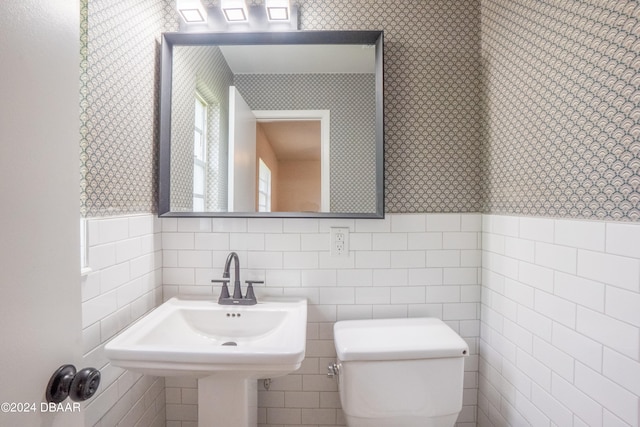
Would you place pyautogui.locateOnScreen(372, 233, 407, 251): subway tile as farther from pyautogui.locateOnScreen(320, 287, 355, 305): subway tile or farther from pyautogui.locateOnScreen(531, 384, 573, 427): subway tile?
pyautogui.locateOnScreen(531, 384, 573, 427): subway tile

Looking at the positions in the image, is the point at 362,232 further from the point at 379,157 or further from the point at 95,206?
the point at 95,206

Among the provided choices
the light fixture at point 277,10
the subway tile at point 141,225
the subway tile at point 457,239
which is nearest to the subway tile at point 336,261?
the subway tile at point 457,239

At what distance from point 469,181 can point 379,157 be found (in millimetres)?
437

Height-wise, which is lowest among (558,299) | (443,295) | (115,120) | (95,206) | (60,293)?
(443,295)

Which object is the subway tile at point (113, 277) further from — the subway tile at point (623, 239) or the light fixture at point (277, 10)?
the subway tile at point (623, 239)

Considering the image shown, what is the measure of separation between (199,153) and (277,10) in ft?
2.33

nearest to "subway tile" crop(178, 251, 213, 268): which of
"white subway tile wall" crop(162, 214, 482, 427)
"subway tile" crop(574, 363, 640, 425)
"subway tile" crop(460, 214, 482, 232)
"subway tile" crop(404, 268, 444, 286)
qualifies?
"white subway tile wall" crop(162, 214, 482, 427)

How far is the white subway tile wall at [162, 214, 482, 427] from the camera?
1431 millimetres

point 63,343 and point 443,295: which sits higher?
point 63,343

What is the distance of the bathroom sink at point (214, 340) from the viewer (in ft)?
3.05

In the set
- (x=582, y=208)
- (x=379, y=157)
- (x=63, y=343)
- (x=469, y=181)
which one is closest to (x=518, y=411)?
(x=582, y=208)

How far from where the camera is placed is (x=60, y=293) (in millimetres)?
590

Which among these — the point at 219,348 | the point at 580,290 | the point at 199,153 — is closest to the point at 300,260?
the point at 219,348

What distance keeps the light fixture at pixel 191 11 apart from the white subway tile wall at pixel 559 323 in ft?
5.06
